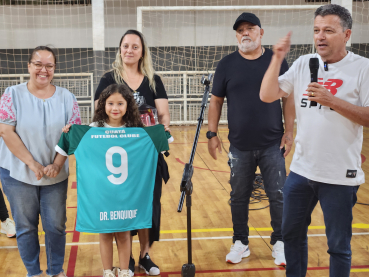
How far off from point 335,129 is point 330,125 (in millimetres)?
32

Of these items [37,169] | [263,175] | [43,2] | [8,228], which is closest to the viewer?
[37,169]

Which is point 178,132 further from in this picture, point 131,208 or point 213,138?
point 131,208

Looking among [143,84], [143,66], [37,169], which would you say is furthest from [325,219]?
[37,169]

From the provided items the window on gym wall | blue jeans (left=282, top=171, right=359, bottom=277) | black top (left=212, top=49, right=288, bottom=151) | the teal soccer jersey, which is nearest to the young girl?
the teal soccer jersey

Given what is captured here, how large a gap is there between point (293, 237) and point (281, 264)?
0.80 meters

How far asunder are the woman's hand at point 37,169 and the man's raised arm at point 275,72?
142 centimetres

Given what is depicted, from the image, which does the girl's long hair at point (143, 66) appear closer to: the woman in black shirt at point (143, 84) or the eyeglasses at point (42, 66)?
the woman in black shirt at point (143, 84)

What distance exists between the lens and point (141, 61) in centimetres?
283

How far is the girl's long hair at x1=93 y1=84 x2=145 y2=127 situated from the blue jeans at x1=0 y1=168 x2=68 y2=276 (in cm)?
49

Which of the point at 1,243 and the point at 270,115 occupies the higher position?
the point at 270,115

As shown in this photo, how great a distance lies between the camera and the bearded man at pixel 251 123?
2.85 meters

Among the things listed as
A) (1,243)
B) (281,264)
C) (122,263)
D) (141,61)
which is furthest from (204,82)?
(1,243)

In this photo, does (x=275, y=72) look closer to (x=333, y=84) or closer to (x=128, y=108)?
(x=333, y=84)

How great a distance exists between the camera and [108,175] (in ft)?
8.01
